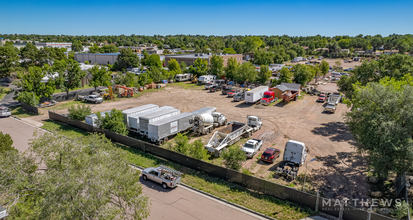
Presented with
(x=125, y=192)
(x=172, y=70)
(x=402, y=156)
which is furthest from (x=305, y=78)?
(x=125, y=192)

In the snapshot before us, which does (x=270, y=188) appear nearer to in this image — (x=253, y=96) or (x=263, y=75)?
(x=253, y=96)

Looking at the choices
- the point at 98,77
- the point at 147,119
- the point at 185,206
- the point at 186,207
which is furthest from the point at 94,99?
the point at 186,207

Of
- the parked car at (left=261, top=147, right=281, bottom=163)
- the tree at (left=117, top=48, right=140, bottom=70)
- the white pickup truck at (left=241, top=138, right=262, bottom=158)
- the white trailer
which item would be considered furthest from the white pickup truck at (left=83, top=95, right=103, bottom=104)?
the tree at (left=117, top=48, right=140, bottom=70)

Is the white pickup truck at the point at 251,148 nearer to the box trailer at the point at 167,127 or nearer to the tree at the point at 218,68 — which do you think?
the box trailer at the point at 167,127

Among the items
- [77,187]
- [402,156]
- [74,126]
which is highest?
[77,187]

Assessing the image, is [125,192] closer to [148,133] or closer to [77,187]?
[77,187]

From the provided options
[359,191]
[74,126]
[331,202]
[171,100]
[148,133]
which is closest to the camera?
[331,202]
